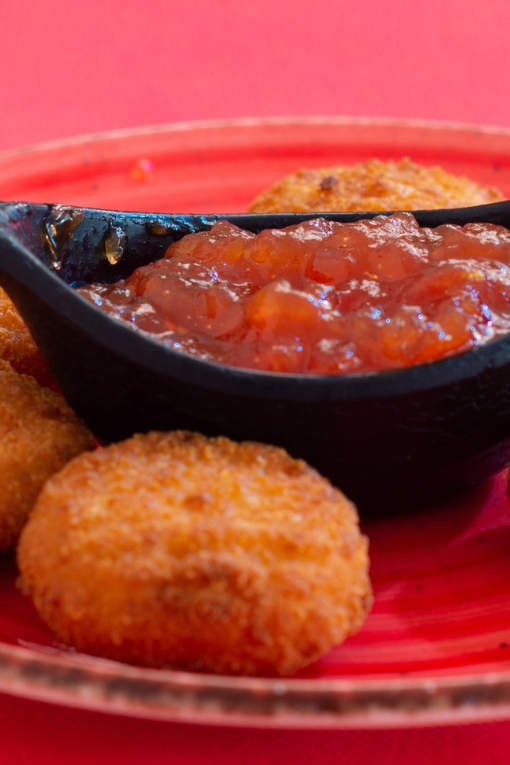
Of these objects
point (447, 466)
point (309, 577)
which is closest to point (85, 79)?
point (447, 466)

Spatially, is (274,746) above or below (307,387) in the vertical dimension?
below

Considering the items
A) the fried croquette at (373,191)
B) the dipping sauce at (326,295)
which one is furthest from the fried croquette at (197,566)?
the fried croquette at (373,191)

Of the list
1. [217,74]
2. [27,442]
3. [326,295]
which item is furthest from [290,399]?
[217,74]

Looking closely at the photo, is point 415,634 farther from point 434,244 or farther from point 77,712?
point 434,244

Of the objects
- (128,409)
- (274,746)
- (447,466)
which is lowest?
(274,746)

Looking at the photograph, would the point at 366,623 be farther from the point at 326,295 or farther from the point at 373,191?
the point at 373,191

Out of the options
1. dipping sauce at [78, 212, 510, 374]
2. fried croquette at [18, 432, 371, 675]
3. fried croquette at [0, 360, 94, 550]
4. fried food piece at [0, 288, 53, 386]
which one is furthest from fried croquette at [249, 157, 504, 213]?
fried croquette at [18, 432, 371, 675]

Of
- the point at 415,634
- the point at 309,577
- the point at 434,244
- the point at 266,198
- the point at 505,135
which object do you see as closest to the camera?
the point at 309,577
